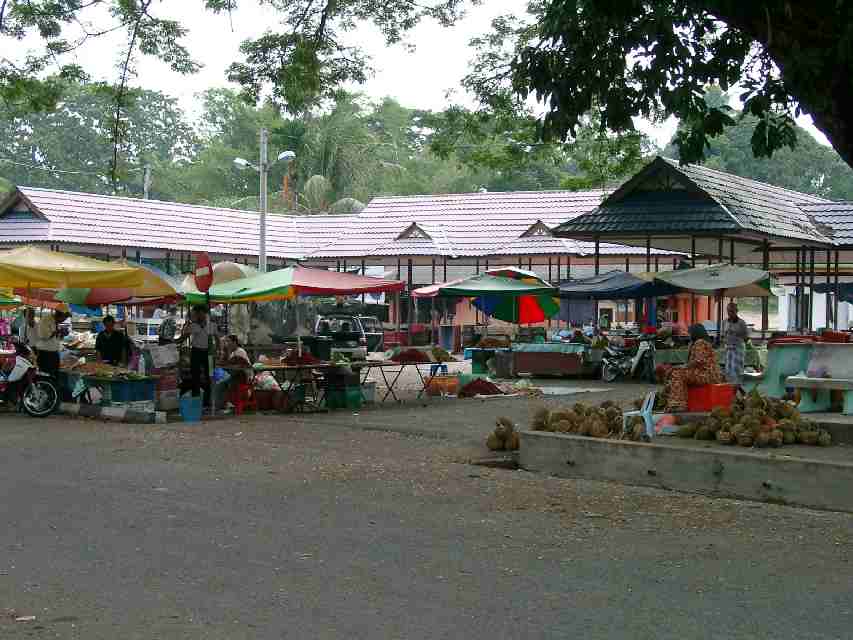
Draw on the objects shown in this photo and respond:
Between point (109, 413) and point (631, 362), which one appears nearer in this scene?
point (109, 413)

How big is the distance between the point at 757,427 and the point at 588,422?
5.66 feet

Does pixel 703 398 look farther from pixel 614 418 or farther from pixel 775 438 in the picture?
pixel 775 438

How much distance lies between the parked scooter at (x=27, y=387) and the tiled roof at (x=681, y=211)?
1345 centimetres

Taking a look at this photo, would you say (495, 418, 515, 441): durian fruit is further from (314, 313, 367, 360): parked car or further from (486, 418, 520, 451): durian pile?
(314, 313, 367, 360): parked car

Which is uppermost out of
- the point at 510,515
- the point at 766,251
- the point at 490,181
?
the point at 490,181

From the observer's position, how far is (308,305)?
39.0 m

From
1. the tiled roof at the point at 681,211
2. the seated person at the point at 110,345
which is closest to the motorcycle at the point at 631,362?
the tiled roof at the point at 681,211

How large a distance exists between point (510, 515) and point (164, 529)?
2.72 meters

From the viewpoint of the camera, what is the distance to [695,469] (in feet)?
34.7

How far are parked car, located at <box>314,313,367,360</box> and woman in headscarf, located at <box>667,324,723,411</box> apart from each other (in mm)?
15639

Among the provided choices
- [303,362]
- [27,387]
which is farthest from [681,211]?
[27,387]

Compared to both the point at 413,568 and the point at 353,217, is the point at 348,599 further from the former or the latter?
the point at 353,217

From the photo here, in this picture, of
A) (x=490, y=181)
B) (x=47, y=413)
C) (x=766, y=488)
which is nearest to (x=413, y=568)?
(x=766, y=488)

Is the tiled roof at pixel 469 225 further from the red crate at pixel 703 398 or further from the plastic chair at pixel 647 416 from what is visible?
the plastic chair at pixel 647 416
